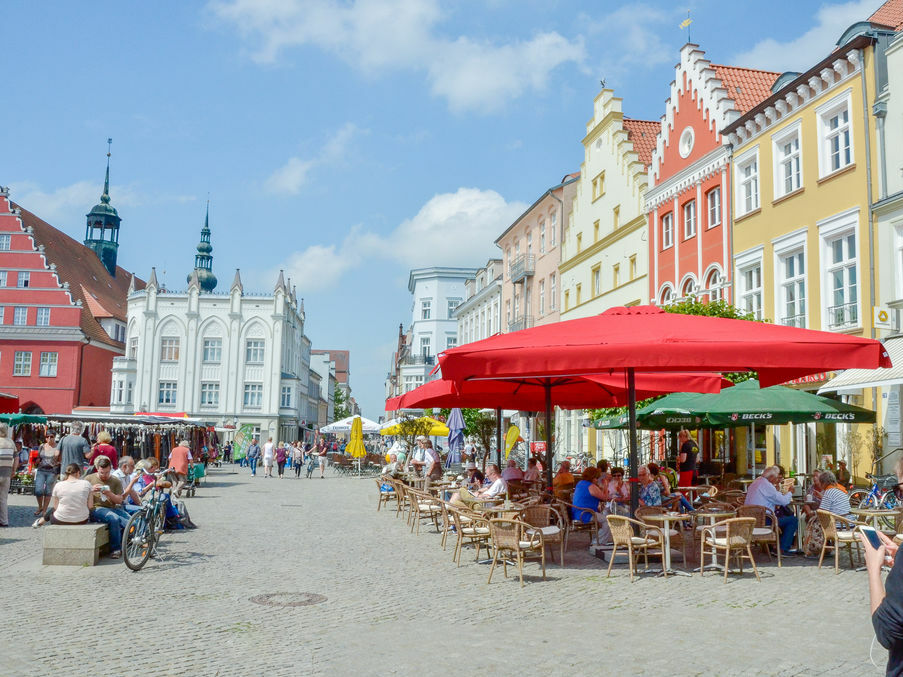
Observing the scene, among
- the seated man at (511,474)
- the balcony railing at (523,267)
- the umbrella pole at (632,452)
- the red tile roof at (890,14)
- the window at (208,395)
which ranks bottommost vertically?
the seated man at (511,474)

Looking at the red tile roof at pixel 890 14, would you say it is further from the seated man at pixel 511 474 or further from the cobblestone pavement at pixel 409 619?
the cobblestone pavement at pixel 409 619

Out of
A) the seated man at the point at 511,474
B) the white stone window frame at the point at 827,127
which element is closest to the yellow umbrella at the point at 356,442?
the seated man at the point at 511,474

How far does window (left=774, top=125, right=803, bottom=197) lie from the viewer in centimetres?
2134

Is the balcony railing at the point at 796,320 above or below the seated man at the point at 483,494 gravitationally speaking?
above

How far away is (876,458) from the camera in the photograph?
17.4 meters

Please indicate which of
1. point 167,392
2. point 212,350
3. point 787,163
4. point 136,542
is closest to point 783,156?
point 787,163

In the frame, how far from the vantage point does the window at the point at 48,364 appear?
2288 inches

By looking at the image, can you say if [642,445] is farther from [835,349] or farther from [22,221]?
[22,221]

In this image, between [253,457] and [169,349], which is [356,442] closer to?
[253,457]

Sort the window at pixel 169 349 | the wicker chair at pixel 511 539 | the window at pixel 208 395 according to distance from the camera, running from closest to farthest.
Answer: the wicker chair at pixel 511 539, the window at pixel 169 349, the window at pixel 208 395

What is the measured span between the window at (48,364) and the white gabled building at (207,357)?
15.7 ft

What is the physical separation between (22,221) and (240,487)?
137ft

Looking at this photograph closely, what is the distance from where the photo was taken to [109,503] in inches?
452

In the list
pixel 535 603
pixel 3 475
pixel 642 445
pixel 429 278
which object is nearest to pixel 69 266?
pixel 429 278
